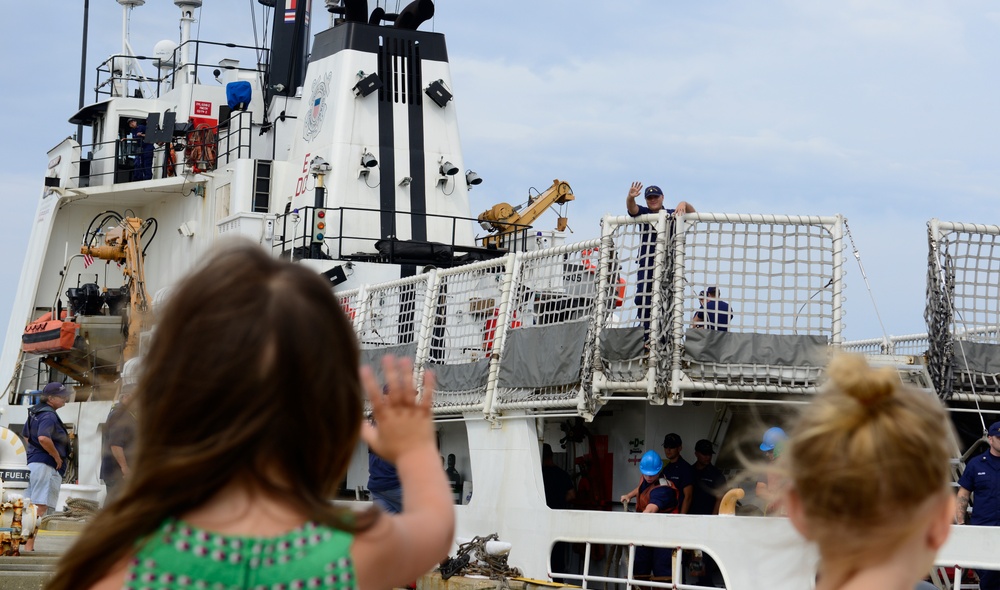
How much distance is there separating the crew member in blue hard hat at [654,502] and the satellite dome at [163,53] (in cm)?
1720

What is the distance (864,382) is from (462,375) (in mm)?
10057

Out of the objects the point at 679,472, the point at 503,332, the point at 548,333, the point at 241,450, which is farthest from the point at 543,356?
the point at 241,450

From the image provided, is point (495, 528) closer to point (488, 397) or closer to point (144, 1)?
point (488, 397)

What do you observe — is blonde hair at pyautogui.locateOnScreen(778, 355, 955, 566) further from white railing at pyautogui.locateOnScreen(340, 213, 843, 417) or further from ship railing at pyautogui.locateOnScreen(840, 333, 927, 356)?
ship railing at pyautogui.locateOnScreen(840, 333, 927, 356)

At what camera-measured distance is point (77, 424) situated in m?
18.4

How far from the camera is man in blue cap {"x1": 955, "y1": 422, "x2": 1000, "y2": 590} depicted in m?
9.56

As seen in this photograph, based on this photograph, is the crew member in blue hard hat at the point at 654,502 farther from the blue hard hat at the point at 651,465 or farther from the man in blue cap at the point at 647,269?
the man in blue cap at the point at 647,269

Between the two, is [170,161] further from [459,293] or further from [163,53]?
[459,293]

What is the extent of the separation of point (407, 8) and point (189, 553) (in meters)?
18.0

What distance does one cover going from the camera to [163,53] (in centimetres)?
2572

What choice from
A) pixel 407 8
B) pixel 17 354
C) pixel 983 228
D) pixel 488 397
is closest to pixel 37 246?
pixel 17 354

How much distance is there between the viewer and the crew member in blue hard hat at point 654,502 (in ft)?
33.9

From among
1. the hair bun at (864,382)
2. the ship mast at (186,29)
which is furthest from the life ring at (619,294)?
the ship mast at (186,29)

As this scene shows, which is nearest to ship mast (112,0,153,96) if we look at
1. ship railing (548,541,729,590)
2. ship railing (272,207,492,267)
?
ship railing (272,207,492,267)
